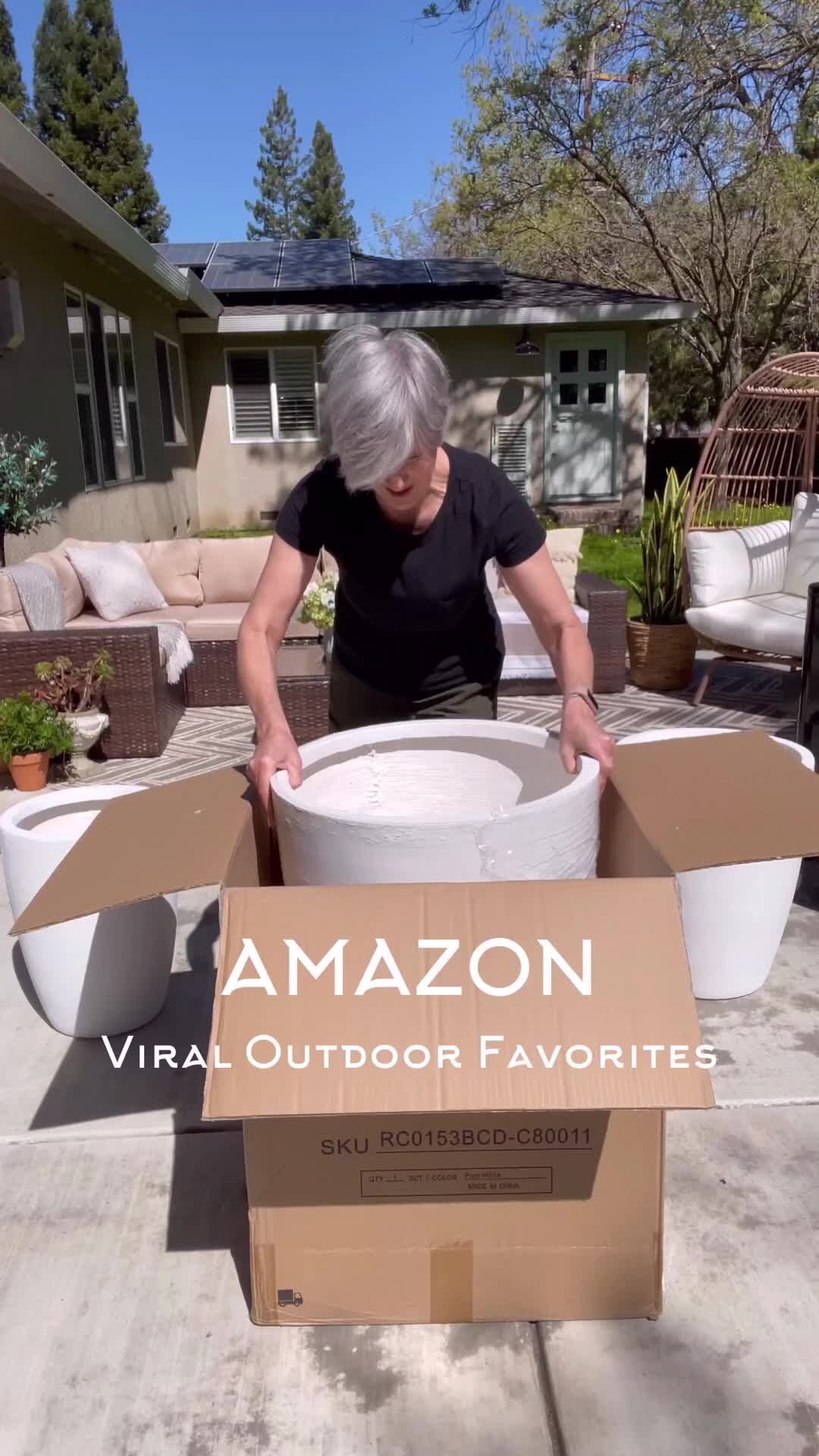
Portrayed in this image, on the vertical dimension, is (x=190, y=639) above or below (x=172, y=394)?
below

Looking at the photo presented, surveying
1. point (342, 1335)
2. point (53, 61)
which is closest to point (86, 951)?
point (342, 1335)

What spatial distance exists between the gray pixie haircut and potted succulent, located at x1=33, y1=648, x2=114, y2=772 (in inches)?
142

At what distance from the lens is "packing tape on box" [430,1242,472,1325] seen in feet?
5.45

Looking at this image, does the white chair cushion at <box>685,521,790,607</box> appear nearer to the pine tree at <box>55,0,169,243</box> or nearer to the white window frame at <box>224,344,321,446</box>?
the white window frame at <box>224,344,321,446</box>

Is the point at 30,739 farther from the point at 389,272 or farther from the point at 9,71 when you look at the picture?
the point at 9,71

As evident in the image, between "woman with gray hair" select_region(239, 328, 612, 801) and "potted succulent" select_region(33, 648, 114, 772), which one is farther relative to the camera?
"potted succulent" select_region(33, 648, 114, 772)

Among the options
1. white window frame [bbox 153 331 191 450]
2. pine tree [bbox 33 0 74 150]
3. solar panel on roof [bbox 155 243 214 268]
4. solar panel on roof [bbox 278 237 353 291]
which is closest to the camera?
white window frame [bbox 153 331 191 450]

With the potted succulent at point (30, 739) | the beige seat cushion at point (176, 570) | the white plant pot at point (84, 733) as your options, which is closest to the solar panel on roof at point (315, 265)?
the beige seat cushion at point (176, 570)

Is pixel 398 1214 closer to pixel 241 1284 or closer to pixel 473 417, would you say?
pixel 241 1284

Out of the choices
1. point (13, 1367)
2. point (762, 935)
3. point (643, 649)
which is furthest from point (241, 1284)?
point (643, 649)

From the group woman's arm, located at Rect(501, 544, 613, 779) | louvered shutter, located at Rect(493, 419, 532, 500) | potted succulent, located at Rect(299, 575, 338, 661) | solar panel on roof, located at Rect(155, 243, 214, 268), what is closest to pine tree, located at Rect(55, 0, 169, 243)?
solar panel on roof, located at Rect(155, 243, 214, 268)

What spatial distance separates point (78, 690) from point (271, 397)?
34.2ft

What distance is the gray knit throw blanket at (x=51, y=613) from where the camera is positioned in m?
5.56

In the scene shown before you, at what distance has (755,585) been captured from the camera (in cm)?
639
